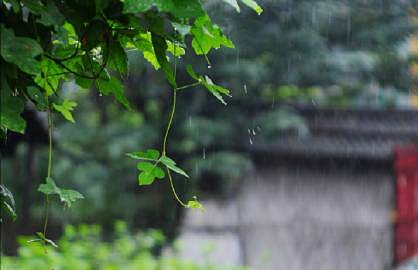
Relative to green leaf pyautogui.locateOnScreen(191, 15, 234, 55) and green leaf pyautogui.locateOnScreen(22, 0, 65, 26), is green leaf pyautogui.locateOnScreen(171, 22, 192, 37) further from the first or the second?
green leaf pyautogui.locateOnScreen(22, 0, 65, 26)

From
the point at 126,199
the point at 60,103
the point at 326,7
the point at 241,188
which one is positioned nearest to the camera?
the point at 60,103

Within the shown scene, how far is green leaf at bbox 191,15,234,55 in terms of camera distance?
1170 millimetres

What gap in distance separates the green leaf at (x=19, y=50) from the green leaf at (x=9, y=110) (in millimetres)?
58

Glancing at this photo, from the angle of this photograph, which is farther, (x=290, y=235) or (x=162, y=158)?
(x=290, y=235)

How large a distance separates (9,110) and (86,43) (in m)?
0.20

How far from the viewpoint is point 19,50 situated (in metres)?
1.11

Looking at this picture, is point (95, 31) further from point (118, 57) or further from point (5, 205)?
point (5, 205)

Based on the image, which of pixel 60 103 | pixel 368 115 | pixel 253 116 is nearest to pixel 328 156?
pixel 368 115

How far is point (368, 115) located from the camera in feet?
32.0

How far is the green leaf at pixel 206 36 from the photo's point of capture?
3.84 ft

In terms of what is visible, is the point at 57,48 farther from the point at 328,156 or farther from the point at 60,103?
the point at 328,156

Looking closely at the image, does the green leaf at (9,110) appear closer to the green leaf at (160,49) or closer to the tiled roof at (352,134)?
the green leaf at (160,49)

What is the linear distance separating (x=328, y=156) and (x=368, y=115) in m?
0.67

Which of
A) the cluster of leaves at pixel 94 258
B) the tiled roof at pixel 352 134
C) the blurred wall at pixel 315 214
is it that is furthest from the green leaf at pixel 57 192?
the blurred wall at pixel 315 214
